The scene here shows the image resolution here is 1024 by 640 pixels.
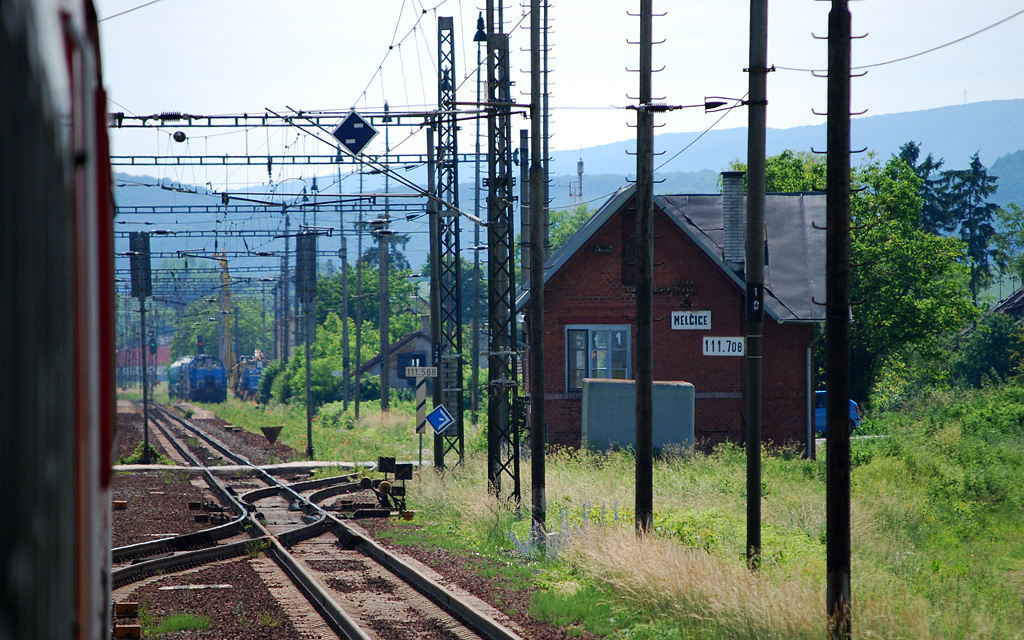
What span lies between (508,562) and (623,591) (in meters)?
3.88

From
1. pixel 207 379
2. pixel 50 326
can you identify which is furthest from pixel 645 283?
pixel 207 379

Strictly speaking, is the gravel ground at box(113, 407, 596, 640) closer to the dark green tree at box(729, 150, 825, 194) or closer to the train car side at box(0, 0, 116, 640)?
the train car side at box(0, 0, 116, 640)

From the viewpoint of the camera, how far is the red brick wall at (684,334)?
28750mm

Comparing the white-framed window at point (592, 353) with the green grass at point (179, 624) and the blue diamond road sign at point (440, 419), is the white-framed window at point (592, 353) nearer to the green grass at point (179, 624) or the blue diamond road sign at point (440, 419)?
the blue diamond road sign at point (440, 419)

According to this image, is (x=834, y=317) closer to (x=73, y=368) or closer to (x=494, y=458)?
(x=73, y=368)

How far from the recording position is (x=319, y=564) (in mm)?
16375

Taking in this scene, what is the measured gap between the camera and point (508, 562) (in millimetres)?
15688

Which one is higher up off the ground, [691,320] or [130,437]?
[691,320]

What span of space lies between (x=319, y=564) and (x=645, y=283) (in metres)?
7.16

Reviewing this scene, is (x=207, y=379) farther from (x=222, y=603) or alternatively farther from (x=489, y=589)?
(x=489, y=589)

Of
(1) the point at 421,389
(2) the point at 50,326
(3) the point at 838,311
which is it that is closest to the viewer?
(2) the point at 50,326

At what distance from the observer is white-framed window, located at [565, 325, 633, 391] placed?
2942 centimetres

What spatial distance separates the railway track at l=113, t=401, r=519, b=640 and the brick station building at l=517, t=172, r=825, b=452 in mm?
7306

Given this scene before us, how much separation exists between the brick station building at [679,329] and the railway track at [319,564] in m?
7.31
